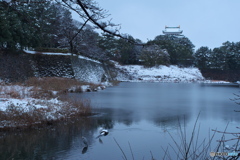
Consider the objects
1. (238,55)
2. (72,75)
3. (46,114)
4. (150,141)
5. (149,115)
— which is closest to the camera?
(150,141)

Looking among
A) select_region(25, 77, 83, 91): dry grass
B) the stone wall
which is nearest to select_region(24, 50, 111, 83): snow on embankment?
the stone wall

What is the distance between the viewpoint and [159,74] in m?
38.7

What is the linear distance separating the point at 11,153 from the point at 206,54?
40746 millimetres

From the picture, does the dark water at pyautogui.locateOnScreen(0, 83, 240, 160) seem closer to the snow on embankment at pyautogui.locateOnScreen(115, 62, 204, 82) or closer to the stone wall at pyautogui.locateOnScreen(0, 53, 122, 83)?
the stone wall at pyautogui.locateOnScreen(0, 53, 122, 83)

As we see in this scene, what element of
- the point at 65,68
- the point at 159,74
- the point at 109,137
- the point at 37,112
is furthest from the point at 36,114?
the point at 159,74

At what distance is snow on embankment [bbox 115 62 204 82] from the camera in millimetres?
37906

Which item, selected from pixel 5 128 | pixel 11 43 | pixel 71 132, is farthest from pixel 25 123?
pixel 11 43

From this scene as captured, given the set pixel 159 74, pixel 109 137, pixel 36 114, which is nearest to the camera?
pixel 109 137

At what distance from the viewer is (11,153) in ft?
18.4

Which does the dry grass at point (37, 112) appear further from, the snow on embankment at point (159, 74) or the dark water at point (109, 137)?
the snow on embankment at point (159, 74)

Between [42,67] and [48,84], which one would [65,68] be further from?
[48,84]

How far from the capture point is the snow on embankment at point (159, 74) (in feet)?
124

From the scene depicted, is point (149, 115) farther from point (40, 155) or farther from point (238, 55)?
→ point (238, 55)

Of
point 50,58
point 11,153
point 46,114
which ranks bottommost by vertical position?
point 11,153
